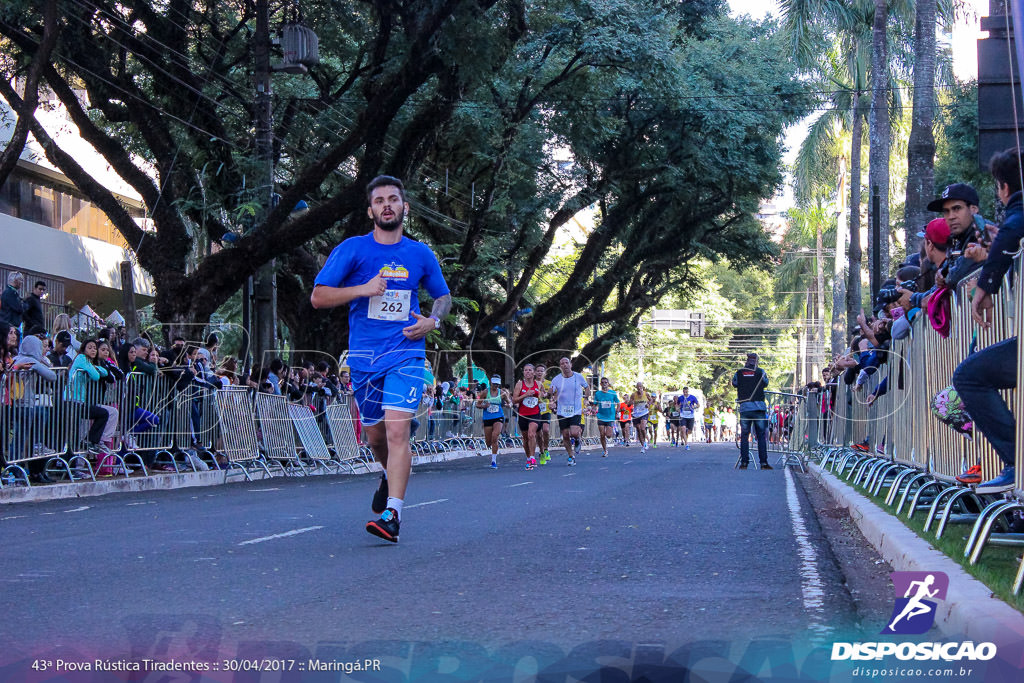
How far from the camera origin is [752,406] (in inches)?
862

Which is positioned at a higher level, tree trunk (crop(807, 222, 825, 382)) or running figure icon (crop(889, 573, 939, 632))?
tree trunk (crop(807, 222, 825, 382))

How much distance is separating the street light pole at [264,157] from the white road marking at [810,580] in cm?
1314

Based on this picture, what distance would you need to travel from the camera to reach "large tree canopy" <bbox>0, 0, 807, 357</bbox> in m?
21.0

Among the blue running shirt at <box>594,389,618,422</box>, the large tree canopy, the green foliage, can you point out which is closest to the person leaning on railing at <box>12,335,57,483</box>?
the large tree canopy

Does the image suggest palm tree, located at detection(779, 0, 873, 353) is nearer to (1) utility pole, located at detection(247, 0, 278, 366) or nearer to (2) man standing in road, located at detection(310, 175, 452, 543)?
(1) utility pole, located at detection(247, 0, 278, 366)

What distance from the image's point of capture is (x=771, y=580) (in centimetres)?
637

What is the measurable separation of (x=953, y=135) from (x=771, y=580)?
2681 centimetres

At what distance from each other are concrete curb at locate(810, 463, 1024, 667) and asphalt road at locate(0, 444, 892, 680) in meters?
0.36

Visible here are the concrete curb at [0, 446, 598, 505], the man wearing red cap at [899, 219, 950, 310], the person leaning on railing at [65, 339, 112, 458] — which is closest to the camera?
the man wearing red cap at [899, 219, 950, 310]

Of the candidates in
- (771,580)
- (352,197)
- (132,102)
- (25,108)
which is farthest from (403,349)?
(132,102)

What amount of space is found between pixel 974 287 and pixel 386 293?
3665 mm

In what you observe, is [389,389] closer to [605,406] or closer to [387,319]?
[387,319]

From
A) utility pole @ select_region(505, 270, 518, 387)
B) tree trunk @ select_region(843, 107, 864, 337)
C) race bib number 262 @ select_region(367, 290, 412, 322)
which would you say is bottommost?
race bib number 262 @ select_region(367, 290, 412, 322)

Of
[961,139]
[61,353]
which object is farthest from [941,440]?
[961,139]
